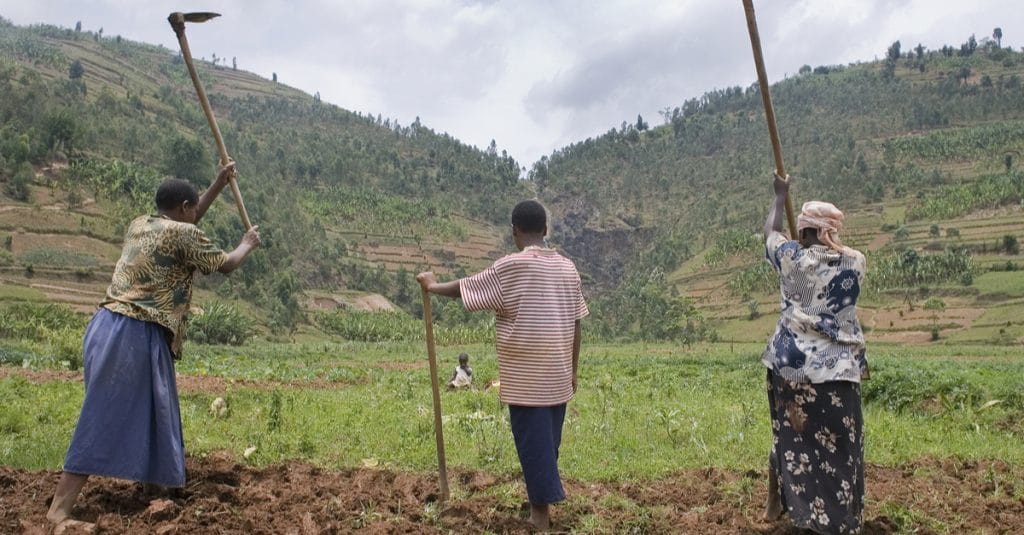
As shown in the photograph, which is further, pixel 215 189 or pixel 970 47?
pixel 970 47

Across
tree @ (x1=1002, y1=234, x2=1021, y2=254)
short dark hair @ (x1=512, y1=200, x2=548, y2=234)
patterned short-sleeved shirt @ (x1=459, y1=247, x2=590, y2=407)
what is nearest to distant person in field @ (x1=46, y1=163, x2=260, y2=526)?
patterned short-sleeved shirt @ (x1=459, y1=247, x2=590, y2=407)

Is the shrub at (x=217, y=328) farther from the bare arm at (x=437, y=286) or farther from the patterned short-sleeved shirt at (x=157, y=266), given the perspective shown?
the bare arm at (x=437, y=286)

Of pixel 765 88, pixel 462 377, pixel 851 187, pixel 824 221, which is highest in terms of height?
pixel 851 187

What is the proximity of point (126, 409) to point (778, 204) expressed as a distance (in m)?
4.26

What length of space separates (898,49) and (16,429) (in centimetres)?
14650

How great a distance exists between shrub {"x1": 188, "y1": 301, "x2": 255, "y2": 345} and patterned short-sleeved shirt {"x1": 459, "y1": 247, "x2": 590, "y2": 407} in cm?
3321

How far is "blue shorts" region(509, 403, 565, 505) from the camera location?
4.62 m

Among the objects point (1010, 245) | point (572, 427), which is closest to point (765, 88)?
point (572, 427)

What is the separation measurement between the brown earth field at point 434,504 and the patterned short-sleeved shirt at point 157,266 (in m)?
1.13

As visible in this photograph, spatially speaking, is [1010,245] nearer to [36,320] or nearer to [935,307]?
[935,307]

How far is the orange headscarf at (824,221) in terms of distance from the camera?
4332mm

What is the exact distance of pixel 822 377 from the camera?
4230 millimetres

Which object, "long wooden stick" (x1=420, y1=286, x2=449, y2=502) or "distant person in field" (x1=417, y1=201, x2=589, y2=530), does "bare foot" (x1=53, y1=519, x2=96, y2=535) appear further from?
"distant person in field" (x1=417, y1=201, x2=589, y2=530)

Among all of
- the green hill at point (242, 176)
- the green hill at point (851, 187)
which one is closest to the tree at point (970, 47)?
the green hill at point (851, 187)
